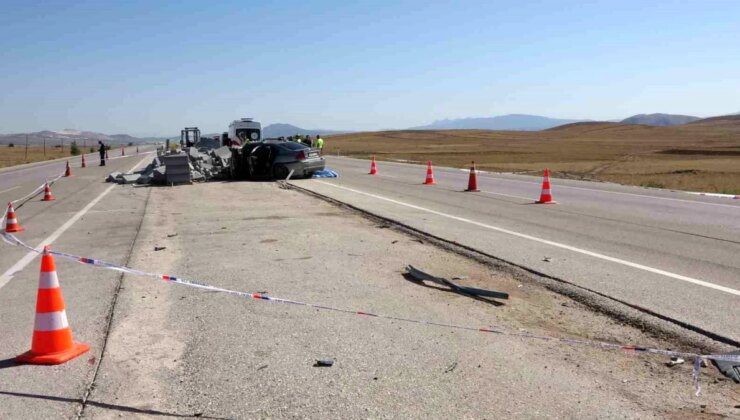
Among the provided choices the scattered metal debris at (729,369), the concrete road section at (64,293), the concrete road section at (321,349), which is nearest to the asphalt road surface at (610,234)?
the scattered metal debris at (729,369)

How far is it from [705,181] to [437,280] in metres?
21.7

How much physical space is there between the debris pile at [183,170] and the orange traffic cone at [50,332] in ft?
61.4

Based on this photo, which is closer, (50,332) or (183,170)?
(50,332)

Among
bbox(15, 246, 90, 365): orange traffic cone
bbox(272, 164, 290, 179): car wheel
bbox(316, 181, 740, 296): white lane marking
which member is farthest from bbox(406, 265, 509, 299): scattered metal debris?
bbox(272, 164, 290, 179): car wheel

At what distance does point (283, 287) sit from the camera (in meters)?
7.03

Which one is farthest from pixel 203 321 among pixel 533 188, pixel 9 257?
pixel 533 188

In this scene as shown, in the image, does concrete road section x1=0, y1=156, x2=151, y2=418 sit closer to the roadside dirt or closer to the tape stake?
the roadside dirt

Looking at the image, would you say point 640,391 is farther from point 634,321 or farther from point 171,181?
A: point 171,181

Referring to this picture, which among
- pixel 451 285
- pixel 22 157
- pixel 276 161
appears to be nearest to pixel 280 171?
pixel 276 161

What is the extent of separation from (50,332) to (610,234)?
851cm

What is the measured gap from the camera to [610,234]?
10.7m

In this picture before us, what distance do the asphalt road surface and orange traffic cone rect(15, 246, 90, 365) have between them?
4959 millimetres

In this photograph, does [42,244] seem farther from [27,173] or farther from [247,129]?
[247,129]

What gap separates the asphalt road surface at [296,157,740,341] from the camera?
663 cm
